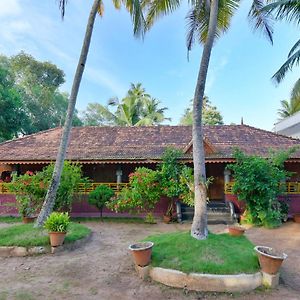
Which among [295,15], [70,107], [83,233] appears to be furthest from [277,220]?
[295,15]

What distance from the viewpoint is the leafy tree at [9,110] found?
17609mm

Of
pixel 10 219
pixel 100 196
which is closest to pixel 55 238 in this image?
pixel 100 196

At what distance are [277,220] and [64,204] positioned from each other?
Answer: 823cm

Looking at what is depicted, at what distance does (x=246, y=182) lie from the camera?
400 inches

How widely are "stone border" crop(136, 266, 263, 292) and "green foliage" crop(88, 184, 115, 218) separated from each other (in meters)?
6.69

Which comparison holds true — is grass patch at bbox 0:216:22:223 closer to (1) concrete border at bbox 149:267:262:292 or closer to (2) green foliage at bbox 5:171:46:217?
(2) green foliage at bbox 5:171:46:217

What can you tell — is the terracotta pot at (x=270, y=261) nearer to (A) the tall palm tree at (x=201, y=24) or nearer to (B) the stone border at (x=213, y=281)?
(B) the stone border at (x=213, y=281)

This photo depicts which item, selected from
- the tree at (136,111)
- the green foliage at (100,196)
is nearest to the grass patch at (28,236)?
the green foliage at (100,196)

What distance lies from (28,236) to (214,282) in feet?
16.3

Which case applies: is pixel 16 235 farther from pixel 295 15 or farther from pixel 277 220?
pixel 295 15

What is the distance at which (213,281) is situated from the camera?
4.89 metres

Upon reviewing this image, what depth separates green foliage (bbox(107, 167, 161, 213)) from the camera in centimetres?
1075

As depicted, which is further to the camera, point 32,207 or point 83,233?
point 32,207

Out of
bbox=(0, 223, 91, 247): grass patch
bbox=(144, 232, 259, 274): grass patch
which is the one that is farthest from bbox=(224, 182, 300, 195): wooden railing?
bbox=(0, 223, 91, 247): grass patch
